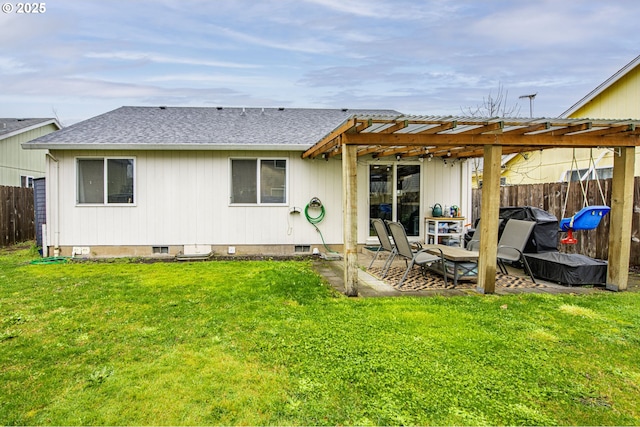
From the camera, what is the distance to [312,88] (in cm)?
1855

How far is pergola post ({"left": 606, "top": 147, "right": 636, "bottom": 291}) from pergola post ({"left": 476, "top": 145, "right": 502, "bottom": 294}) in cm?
186

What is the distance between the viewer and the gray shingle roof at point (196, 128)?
26.3 ft

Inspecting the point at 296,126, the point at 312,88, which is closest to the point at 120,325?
the point at 296,126

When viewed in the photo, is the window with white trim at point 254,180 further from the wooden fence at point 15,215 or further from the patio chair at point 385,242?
the wooden fence at point 15,215

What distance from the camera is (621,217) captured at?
532cm

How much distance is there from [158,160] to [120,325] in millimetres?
5399

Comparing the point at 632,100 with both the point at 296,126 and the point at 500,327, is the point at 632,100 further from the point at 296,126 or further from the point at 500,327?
the point at 500,327

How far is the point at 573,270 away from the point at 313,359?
15.7ft

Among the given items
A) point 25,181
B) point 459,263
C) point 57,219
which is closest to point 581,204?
point 459,263

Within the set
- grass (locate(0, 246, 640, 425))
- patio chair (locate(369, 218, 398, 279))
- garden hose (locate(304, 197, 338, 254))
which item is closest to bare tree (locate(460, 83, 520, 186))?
garden hose (locate(304, 197, 338, 254))

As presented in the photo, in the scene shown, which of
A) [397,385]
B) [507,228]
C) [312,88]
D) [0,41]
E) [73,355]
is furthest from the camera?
[312,88]

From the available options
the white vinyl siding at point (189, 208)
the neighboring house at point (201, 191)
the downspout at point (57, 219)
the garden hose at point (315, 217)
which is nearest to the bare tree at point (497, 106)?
the neighboring house at point (201, 191)

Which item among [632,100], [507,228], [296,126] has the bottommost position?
[507,228]

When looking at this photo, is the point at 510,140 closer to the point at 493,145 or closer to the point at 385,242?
the point at 493,145
